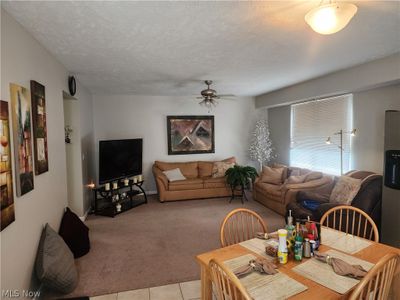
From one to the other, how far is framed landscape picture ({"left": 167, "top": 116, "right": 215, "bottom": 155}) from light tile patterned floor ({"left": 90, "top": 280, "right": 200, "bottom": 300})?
167 inches

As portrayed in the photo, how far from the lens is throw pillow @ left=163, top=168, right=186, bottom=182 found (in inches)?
236

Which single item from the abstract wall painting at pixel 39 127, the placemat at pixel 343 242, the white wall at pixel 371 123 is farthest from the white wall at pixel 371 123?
the abstract wall painting at pixel 39 127

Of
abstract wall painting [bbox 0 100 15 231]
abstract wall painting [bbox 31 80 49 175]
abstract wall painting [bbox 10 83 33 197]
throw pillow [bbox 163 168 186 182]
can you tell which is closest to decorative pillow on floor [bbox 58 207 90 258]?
abstract wall painting [bbox 31 80 49 175]

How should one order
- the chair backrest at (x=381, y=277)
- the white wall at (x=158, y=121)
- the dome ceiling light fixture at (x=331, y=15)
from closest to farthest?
the chair backrest at (x=381, y=277) < the dome ceiling light fixture at (x=331, y=15) < the white wall at (x=158, y=121)

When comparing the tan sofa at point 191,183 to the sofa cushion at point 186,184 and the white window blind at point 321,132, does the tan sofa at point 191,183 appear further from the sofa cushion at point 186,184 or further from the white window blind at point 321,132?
the white window blind at point 321,132

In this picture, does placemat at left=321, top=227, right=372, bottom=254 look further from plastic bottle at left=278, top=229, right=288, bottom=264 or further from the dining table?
plastic bottle at left=278, top=229, right=288, bottom=264

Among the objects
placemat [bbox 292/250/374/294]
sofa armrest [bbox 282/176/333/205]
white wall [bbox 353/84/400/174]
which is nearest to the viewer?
placemat [bbox 292/250/374/294]

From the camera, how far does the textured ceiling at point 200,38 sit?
Result: 198 cm

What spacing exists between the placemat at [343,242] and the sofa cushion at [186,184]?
3929mm

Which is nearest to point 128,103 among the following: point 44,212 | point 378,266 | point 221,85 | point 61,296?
point 221,85

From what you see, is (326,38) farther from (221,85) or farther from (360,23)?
(221,85)

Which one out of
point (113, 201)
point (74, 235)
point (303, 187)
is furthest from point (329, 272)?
point (113, 201)

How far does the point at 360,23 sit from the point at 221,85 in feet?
9.73

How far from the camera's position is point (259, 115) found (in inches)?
283
